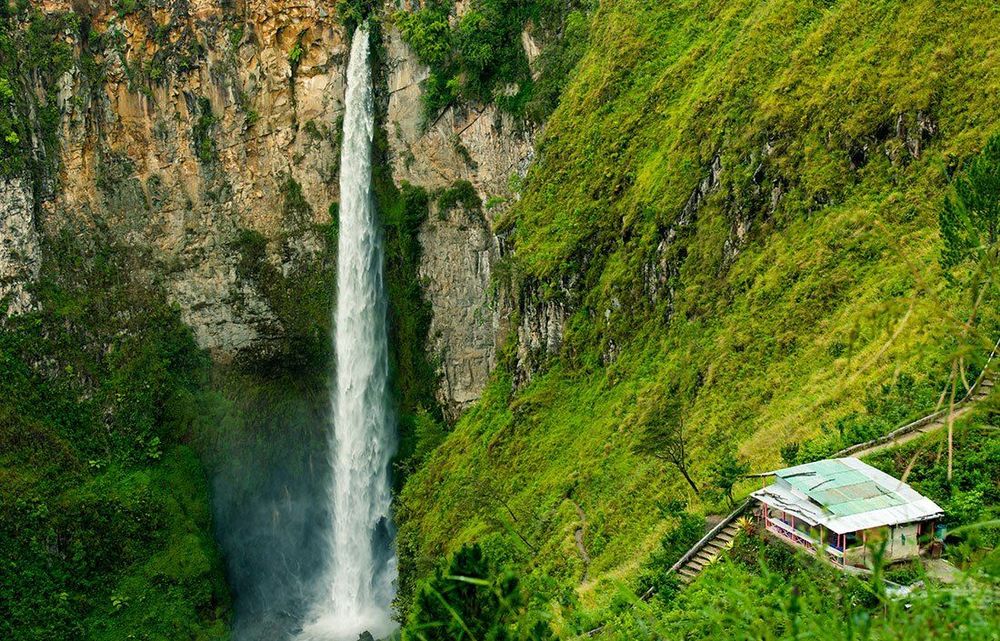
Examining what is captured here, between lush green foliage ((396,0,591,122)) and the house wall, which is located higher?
lush green foliage ((396,0,591,122))

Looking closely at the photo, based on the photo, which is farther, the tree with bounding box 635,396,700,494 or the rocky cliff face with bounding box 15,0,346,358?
the rocky cliff face with bounding box 15,0,346,358

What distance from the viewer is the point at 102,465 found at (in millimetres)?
33500

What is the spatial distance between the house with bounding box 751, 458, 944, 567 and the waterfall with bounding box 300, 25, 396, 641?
917 inches

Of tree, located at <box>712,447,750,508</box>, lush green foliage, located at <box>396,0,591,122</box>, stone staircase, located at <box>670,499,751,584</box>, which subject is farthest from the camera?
lush green foliage, located at <box>396,0,591,122</box>

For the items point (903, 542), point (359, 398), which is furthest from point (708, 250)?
point (359, 398)

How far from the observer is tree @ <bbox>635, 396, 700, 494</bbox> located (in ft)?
54.8

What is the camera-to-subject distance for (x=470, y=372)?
34.3m

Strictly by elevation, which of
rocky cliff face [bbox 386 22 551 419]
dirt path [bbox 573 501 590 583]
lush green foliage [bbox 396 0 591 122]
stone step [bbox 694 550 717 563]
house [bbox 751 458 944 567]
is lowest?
dirt path [bbox 573 501 590 583]

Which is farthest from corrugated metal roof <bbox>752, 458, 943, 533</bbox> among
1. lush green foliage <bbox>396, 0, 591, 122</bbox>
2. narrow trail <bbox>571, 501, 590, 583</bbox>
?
lush green foliage <bbox>396, 0, 591, 122</bbox>

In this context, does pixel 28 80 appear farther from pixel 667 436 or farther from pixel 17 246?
pixel 667 436

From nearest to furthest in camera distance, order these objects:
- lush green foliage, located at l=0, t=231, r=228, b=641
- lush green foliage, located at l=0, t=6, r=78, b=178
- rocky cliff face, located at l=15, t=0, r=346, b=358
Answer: lush green foliage, located at l=0, t=231, r=228, b=641
lush green foliage, located at l=0, t=6, r=78, b=178
rocky cliff face, located at l=15, t=0, r=346, b=358

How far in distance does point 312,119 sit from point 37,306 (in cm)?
1306

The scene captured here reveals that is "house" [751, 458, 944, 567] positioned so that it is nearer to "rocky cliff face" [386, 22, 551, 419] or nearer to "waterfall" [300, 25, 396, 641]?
"rocky cliff face" [386, 22, 551, 419]

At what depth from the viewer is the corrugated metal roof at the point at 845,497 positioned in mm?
9992
